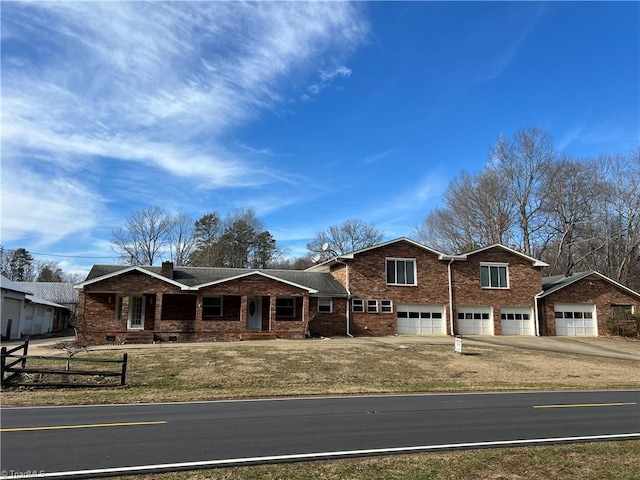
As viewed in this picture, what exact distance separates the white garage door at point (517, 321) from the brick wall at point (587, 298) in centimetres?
87

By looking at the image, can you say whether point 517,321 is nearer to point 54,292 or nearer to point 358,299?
point 358,299

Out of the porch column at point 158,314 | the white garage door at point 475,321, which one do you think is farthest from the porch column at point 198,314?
the white garage door at point 475,321

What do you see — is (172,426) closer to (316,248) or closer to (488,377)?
(488,377)

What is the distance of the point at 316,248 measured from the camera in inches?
2869

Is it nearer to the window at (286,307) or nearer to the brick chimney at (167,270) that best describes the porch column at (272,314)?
the window at (286,307)

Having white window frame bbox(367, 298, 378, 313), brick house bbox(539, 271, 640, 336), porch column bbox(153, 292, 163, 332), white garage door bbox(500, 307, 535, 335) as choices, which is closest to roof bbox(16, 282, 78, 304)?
porch column bbox(153, 292, 163, 332)

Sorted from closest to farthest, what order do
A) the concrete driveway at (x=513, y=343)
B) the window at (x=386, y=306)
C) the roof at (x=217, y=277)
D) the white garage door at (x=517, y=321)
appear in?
the concrete driveway at (x=513, y=343) → the roof at (x=217, y=277) → the window at (x=386, y=306) → the white garage door at (x=517, y=321)

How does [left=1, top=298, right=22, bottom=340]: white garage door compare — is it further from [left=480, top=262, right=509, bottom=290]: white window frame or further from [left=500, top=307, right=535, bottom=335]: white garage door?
[left=500, top=307, right=535, bottom=335]: white garage door

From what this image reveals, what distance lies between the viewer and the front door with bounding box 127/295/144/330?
102 feet

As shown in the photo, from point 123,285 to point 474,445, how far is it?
82.6 ft

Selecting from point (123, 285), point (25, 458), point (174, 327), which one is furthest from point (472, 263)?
point (25, 458)

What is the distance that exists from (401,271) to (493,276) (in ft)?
23.3

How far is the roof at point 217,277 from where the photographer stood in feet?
97.0

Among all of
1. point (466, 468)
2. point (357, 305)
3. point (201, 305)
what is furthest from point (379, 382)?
point (357, 305)
